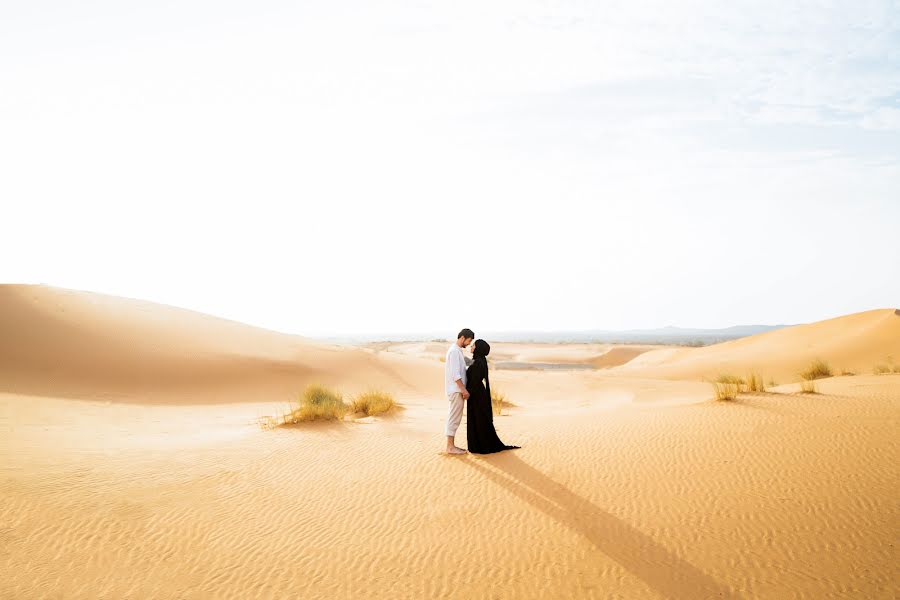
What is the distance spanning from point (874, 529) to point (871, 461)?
78.1 inches

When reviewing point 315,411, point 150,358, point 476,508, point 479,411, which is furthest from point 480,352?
point 150,358

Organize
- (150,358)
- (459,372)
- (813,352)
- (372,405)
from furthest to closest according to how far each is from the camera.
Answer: (813,352) → (150,358) → (372,405) → (459,372)

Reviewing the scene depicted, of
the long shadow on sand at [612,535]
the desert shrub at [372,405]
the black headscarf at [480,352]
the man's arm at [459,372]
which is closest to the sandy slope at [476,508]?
the long shadow on sand at [612,535]

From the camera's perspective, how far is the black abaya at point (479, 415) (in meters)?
8.32

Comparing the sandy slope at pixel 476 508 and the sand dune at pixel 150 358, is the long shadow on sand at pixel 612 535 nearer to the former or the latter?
the sandy slope at pixel 476 508

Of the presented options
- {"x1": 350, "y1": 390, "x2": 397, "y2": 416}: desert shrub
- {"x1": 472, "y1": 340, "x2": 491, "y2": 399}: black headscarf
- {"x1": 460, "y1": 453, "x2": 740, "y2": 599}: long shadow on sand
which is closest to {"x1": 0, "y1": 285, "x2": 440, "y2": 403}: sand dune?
{"x1": 350, "y1": 390, "x2": 397, "y2": 416}: desert shrub

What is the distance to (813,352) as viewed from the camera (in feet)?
89.4

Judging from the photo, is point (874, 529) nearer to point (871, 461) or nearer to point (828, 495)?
point (828, 495)

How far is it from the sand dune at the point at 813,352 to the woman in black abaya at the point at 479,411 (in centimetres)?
1782

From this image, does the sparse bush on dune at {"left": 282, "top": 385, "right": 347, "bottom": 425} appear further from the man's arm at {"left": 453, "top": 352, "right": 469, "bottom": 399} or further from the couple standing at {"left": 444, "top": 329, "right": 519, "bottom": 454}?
the man's arm at {"left": 453, "top": 352, "right": 469, "bottom": 399}

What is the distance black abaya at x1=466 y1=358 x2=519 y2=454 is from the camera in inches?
328

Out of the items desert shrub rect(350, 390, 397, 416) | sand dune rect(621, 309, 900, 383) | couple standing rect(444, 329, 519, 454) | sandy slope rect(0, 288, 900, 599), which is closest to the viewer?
sandy slope rect(0, 288, 900, 599)

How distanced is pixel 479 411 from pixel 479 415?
68 millimetres

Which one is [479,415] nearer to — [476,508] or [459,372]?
[459,372]
